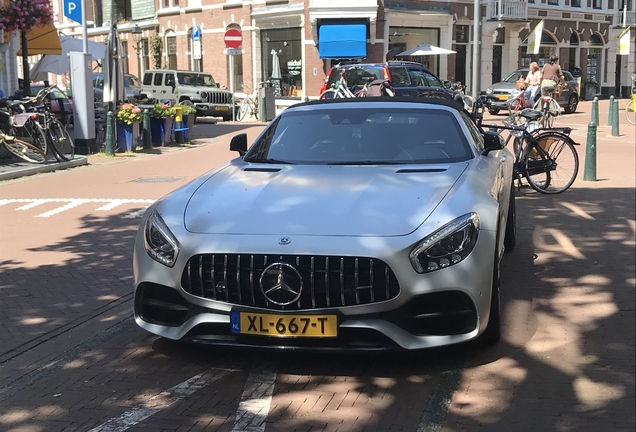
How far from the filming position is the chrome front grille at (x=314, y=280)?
4141 mm

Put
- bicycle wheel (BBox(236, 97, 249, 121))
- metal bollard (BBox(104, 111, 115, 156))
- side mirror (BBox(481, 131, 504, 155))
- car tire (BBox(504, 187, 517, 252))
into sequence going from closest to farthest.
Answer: side mirror (BBox(481, 131, 504, 155))
car tire (BBox(504, 187, 517, 252))
metal bollard (BBox(104, 111, 115, 156))
bicycle wheel (BBox(236, 97, 249, 121))

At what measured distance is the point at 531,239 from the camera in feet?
26.0

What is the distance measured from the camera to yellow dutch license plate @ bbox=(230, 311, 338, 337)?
417 cm

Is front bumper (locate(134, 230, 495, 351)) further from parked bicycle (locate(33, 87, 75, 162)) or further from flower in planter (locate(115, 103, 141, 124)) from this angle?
flower in planter (locate(115, 103, 141, 124))

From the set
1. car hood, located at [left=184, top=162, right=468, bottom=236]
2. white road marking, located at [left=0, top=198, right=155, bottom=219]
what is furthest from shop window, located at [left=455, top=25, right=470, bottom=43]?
car hood, located at [left=184, top=162, right=468, bottom=236]

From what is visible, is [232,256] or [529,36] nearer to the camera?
[232,256]

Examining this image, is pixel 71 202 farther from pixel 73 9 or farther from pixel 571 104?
pixel 571 104

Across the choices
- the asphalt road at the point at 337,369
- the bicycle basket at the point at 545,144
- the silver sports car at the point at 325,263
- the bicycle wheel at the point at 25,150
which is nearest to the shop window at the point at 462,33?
the bicycle wheel at the point at 25,150

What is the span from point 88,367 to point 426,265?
6.82ft

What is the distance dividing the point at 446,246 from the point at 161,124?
15265 mm

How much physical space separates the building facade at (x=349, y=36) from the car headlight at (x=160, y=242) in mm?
→ 24616

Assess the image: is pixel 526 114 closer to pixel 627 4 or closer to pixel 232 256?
pixel 232 256

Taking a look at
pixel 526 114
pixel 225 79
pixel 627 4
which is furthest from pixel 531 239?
pixel 627 4

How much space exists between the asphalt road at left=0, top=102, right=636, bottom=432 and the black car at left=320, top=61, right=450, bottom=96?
47.6 ft
